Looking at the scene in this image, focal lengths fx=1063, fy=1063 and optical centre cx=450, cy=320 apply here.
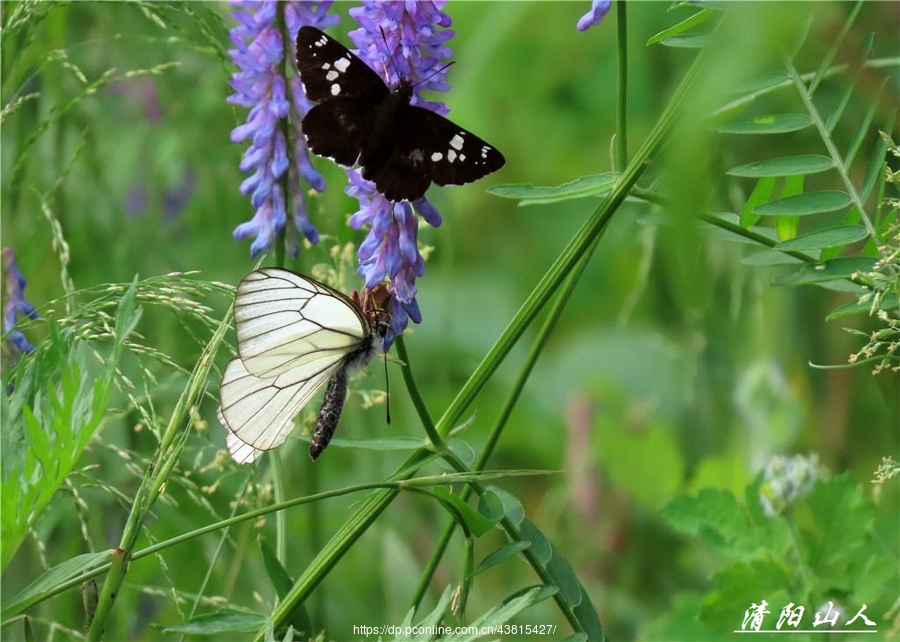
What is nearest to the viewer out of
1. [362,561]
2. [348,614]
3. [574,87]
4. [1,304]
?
[1,304]

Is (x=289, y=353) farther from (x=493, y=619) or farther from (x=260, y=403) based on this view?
(x=493, y=619)

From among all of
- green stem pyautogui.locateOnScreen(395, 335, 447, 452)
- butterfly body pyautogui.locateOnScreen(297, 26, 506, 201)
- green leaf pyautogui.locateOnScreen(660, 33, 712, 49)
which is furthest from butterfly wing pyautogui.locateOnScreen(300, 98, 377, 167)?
green leaf pyautogui.locateOnScreen(660, 33, 712, 49)

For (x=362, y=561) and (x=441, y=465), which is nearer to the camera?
(x=441, y=465)

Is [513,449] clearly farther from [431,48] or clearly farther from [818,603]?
[431,48]

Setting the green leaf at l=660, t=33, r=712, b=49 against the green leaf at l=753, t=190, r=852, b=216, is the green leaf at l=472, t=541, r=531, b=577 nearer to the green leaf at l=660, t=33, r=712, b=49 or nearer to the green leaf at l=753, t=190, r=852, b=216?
the green leaf at l=753, t=190, r=852, b=216

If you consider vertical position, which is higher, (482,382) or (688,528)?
(482,382)

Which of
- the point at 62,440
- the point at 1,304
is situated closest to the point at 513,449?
the point at 1,304

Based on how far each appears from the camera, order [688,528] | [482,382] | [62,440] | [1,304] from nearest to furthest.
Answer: [62,440], [482,382], [1,304], [688,528]
